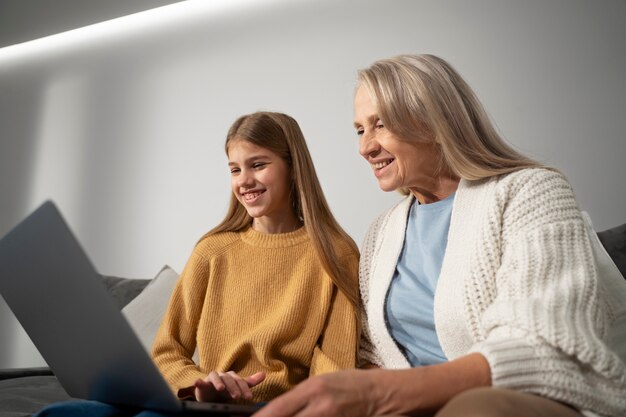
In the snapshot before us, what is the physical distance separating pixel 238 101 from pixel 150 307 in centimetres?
98

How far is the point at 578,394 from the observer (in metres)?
0.84

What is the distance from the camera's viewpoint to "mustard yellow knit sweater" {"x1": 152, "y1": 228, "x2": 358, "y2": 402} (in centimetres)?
138

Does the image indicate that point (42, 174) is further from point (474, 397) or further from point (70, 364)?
point (474, 397)

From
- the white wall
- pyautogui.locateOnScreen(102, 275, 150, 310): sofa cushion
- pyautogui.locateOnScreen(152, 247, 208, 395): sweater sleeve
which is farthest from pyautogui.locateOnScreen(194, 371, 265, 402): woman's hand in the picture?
the white wall

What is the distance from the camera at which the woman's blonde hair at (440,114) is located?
1.29 m

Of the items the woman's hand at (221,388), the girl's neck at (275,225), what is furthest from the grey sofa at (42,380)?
the girl's neck at (275,225)

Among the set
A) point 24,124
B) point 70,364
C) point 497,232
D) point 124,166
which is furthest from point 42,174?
point 497,232

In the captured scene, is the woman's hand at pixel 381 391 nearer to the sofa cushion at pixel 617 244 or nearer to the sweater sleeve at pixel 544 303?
the sweater sleeve at pixel 544 303

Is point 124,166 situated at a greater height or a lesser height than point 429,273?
greater

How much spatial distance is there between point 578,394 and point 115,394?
670mm

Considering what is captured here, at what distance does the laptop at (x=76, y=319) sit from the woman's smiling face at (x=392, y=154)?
60 cm

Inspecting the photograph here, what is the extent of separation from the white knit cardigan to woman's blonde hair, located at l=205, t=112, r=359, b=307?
0.53 feet

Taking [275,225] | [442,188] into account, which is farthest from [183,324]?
[442,188]

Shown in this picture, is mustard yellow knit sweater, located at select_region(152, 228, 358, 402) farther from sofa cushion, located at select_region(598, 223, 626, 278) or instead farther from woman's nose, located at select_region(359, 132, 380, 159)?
sofa cushion, located at select_region(598, 223, 626, 278)
